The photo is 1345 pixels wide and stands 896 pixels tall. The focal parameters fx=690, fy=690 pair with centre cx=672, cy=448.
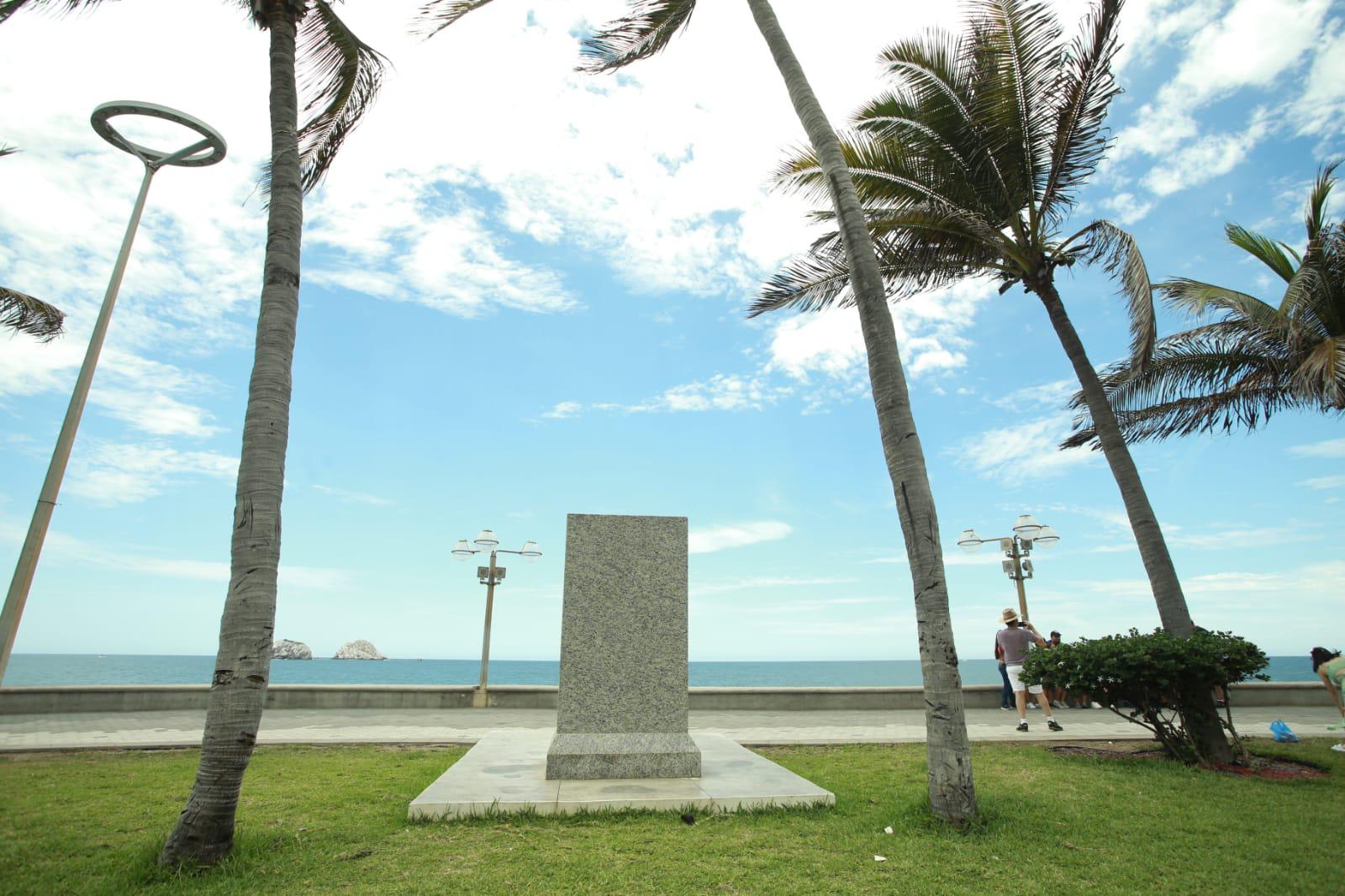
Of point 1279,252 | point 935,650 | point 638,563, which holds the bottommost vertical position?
point 935,650

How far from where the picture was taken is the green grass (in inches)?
164

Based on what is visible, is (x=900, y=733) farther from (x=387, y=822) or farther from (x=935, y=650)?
(x=387, y=822)

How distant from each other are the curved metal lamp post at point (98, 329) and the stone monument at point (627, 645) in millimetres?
6225

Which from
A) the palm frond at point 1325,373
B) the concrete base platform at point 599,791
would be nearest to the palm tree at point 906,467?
the concrete base platform at point 599,791

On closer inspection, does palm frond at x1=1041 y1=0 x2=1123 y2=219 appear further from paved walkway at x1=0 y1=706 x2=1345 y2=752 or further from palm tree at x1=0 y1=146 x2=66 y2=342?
palm tree at x1=0 y1=146 x2=66 y2=342

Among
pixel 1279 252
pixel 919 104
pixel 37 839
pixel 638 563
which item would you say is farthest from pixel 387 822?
pixel 1279 252

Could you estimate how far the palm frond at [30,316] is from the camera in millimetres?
12570

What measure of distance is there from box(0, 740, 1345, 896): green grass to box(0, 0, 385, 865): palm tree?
1.24 feet

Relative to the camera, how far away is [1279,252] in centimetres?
1207

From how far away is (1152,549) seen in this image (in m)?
8.30

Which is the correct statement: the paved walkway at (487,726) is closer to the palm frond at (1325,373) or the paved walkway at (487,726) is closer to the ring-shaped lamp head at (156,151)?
the palm frond at (1325,373)

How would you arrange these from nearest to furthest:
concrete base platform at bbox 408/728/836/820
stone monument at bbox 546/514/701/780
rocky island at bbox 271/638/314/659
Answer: concrete base platform at bbox 408/728/836/820
stone monument at bbox 546/514/701/780
rocky island at bbox 271/638/314/659

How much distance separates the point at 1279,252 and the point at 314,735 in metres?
17.7

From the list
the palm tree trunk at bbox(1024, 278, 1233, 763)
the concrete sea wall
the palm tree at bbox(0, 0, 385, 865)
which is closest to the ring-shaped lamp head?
the palm tree at bbox(0, 0, 385, 865)
